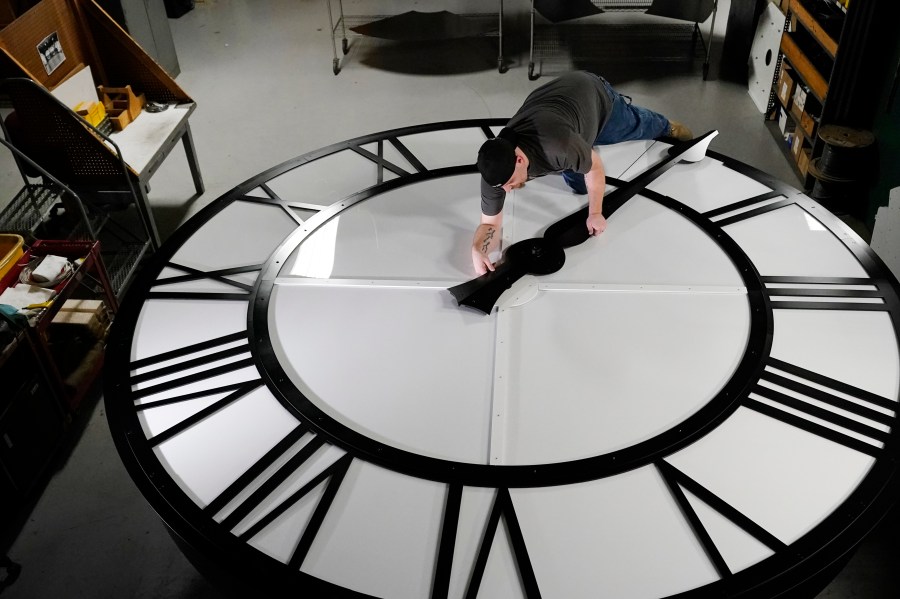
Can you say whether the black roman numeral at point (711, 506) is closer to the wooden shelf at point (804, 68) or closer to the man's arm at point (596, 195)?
the man's arm at point (596, 195)

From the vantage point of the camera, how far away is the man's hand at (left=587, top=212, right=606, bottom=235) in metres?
2.87

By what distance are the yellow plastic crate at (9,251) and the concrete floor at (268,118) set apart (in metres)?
0.65

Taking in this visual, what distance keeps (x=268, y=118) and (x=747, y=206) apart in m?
3.46

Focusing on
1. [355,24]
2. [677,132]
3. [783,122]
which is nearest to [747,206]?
[677,132]

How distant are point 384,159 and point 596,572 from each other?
6.98 feet

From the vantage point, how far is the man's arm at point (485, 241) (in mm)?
2719

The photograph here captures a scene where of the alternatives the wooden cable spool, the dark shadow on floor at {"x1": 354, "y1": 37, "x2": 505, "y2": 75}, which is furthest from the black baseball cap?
the dark shadow on floor at {"x1": 354, "y1": 37, "x2": 505, "y2": 75}

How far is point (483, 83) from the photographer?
5.71m

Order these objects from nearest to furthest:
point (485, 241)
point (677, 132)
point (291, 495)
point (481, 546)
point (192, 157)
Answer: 1. point (481, 546)
2. point (291, 495)
3. point (485, 241)
4. point (677, 132)
5. point (192, 157)

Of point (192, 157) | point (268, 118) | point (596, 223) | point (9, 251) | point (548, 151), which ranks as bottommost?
point (268, 118)

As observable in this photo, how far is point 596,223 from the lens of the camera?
2.87 metres

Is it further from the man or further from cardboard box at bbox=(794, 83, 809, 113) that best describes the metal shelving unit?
cardboard box at bbox=(794, 83, 809, 113)

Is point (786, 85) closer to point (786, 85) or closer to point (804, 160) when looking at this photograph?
point (786, 85)

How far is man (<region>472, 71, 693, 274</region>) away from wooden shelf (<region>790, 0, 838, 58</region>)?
1620mm
